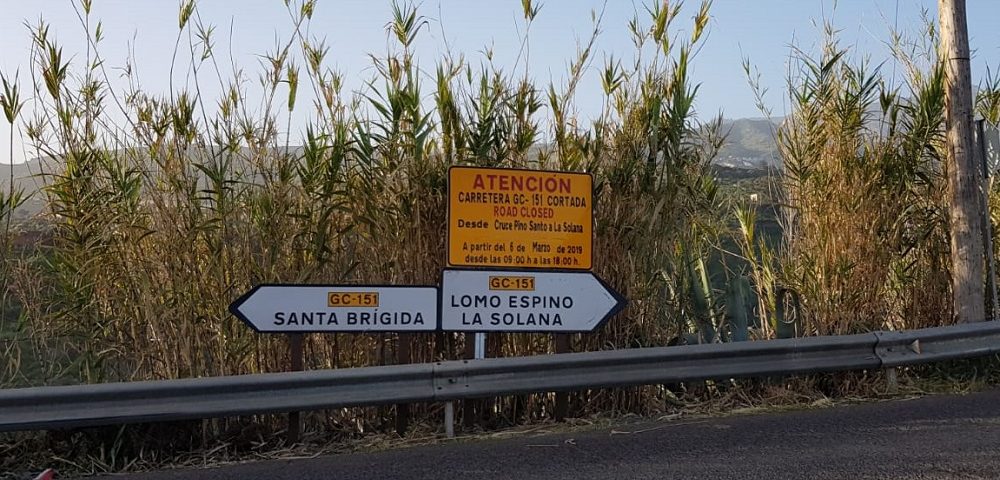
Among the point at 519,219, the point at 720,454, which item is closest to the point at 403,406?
the point at 519,219

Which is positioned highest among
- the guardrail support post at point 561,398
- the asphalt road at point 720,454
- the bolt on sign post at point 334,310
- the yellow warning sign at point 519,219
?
the yellow warning sign at point 519,219

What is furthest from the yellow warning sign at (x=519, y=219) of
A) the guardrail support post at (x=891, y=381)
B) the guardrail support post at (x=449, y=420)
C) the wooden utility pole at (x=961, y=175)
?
the wooden utility pole at (x=961, y=175)

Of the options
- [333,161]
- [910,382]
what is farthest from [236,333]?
[910,382]

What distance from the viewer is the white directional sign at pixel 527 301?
21.0ft

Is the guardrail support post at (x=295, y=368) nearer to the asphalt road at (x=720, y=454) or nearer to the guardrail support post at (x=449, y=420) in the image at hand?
the asphalt road at (x=720, y=454)

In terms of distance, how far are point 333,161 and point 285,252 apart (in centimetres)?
70

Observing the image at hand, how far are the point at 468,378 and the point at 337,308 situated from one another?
0.95m

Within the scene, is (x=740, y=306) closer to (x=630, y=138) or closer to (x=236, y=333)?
(x=630, y=138)

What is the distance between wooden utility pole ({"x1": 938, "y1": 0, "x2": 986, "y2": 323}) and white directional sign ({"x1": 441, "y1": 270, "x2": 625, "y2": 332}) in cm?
317

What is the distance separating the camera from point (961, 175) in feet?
25.9

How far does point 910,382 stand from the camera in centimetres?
723

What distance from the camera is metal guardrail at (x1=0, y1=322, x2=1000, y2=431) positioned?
527cm

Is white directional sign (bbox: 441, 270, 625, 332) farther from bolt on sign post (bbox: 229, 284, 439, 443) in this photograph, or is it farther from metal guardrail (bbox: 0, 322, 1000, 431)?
metal guardrail (bbox: 0, 322, 1000, 431)

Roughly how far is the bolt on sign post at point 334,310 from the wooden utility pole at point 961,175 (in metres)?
4.42
